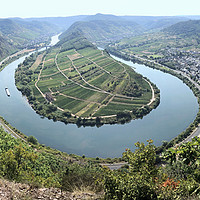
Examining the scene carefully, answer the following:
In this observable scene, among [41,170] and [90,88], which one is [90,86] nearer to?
[90,88]

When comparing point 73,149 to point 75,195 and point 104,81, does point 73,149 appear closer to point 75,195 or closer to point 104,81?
point 75,195

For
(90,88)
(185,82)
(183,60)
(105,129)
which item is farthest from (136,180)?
(183,60)

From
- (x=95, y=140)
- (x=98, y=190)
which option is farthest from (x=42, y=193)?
(x=95, y=140)

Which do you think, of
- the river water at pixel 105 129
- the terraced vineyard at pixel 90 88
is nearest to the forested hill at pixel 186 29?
the terraced vineyard at pixel 90 88

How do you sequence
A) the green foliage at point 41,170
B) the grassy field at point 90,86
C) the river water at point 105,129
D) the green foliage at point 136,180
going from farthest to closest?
1. the grassy field at point 90,86
2. the river water at point 105,129
3. the green foliage at point 41,170
4. the green foliage at point 136,180

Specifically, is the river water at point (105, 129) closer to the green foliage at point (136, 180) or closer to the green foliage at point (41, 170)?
the green foliage at point (41, 170)

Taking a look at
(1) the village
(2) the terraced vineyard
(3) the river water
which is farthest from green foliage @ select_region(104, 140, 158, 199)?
(1) the village

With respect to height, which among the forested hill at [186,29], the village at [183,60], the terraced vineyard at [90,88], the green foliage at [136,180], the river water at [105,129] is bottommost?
the river water at [105,129]
